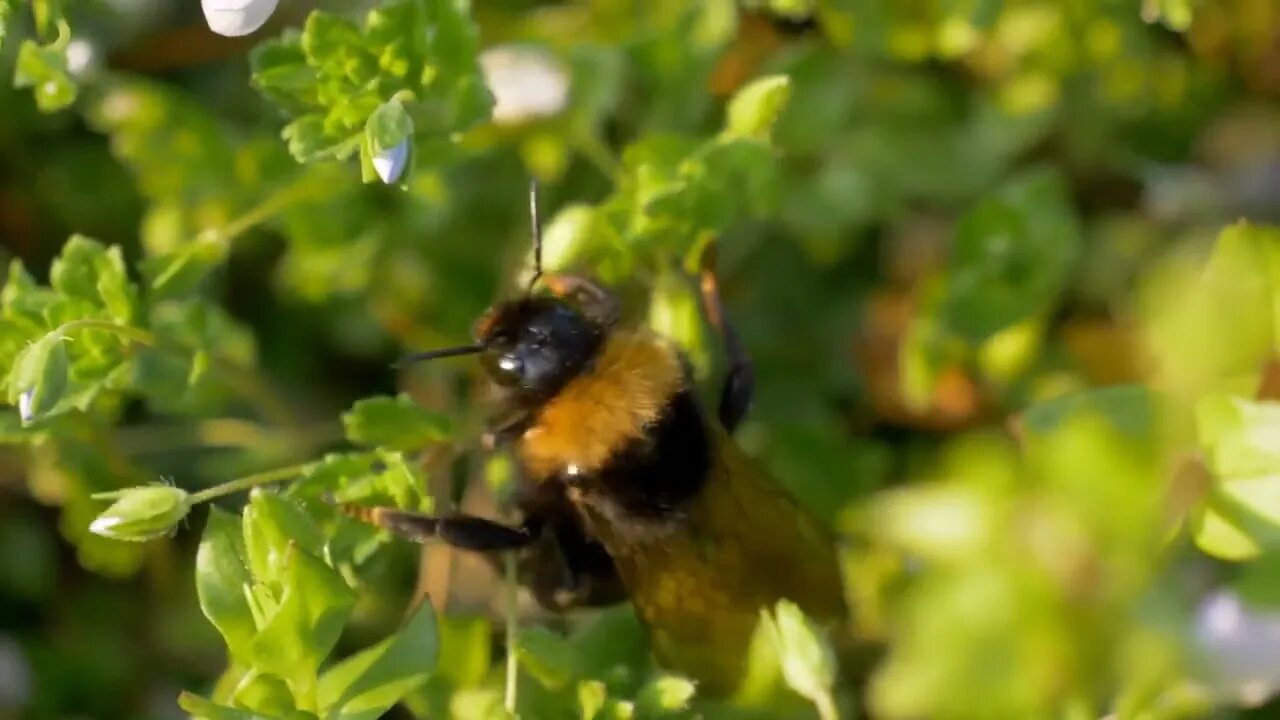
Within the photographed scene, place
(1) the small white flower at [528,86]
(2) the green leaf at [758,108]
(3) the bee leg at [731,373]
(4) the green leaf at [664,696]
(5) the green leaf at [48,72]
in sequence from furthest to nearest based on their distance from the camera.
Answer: (1) the small white flower at [528,86] < (3) the bee leg at [731,373] < (2) the green leaf at [758,108] < (5) the green leaf at [48,72] < (4) the green leaf at [664,696]

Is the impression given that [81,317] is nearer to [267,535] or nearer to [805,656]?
[267,535]

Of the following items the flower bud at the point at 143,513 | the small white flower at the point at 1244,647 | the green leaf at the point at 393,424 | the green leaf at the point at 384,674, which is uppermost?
the flower bud at the point at 143,513

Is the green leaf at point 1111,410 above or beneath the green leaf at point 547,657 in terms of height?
above

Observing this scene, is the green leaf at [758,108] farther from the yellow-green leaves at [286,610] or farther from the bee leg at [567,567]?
the yellow-green leaves at [286,610]

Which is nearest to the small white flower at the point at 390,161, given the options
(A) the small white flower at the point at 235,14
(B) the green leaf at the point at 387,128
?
(B) the green leaf at the point at 387,128

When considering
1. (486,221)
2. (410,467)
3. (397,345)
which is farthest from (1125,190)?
(410,467)

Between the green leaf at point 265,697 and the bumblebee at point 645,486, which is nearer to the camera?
the green leaf at point 265,697

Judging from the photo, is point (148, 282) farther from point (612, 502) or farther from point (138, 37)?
point (138, 37)
